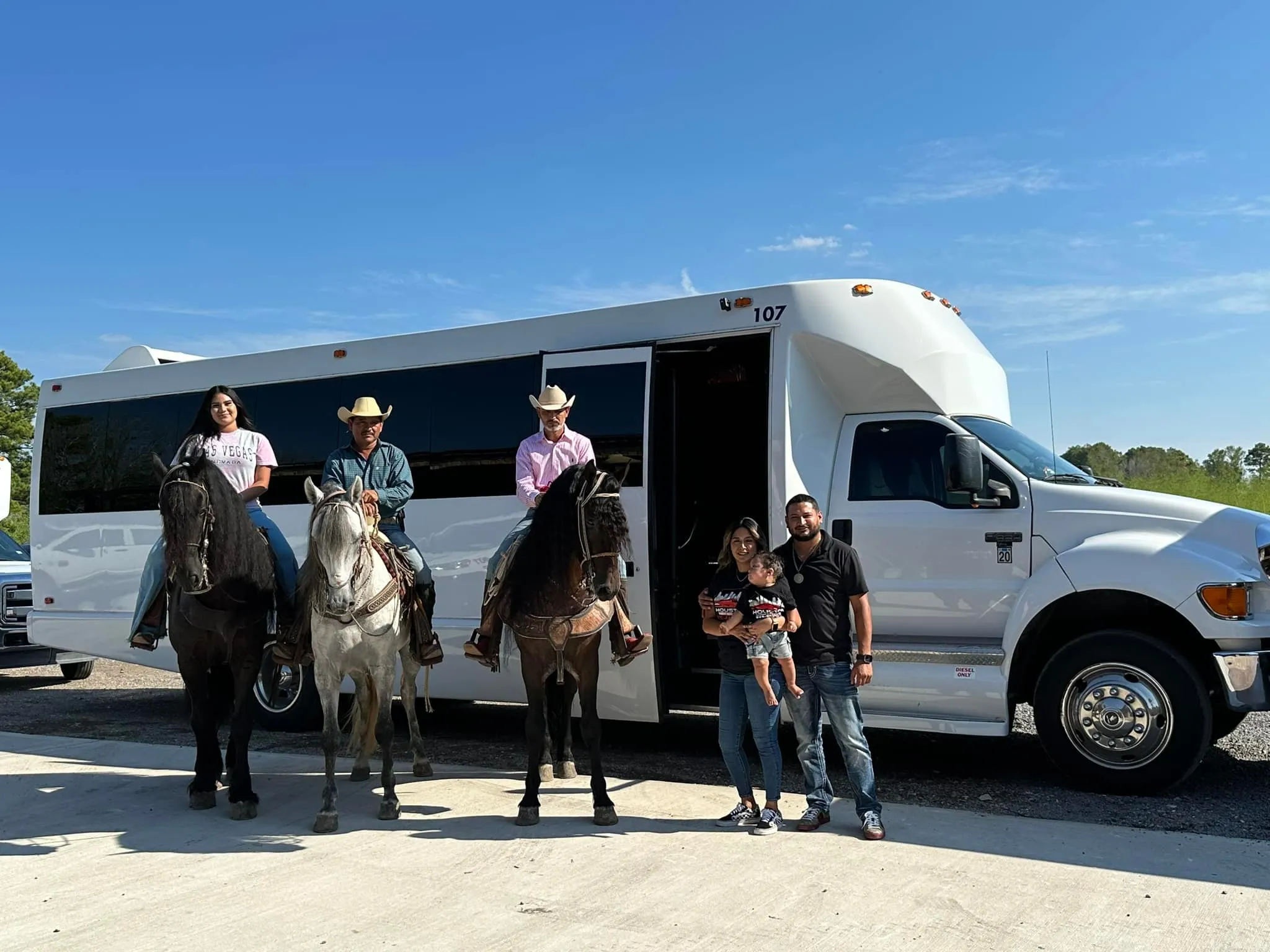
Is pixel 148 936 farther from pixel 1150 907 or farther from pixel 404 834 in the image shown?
pixel 1150 907

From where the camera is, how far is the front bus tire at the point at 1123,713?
20.9 feet

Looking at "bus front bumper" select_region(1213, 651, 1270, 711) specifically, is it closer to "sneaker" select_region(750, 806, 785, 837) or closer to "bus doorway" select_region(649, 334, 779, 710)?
"sneaker" select_region(750, 806, 785, 837)

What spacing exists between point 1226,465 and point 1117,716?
21.3 meters

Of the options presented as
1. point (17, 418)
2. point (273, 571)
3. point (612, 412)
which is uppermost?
point (17, 418)

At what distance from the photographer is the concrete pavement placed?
4352mm

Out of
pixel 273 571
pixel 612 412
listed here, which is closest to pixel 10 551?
pixel 273 571

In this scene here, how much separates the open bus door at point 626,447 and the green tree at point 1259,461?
1912 centimetres

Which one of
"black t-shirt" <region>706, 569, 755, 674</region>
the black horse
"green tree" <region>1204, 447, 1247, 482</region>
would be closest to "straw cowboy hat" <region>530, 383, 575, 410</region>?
"black t-shirt" <region>706, 569, 755, 674</region>

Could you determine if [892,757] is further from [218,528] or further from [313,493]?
[218,528]

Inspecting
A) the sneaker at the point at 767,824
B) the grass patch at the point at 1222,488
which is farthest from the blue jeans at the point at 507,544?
the grass patch at the point at 1222,488

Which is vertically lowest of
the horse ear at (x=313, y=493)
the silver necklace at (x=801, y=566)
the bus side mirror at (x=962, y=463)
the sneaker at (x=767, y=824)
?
the sneaker at (x=767, y=824)

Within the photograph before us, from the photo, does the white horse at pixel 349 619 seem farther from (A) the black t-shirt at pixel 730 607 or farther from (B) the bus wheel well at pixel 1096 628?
(B) the bus wheel well at pixel 1096 628

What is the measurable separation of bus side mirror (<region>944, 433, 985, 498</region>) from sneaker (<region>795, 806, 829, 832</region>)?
2.21 metres

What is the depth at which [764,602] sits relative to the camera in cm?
565
